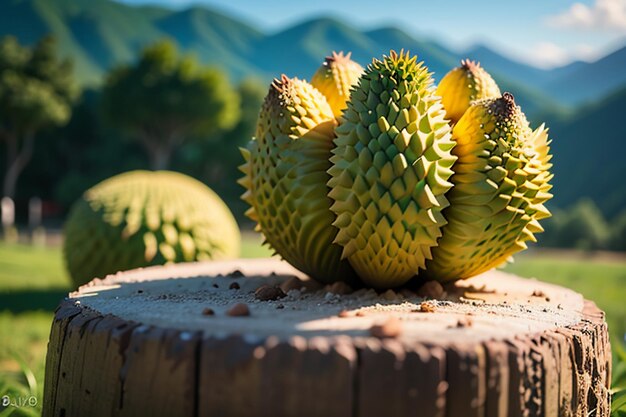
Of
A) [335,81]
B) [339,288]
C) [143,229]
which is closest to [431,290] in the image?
[339,288]

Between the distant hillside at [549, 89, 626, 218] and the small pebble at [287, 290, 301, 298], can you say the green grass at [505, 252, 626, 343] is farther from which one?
the distant hillside at [549, 89, 626, 218]

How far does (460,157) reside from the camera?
2.25 m

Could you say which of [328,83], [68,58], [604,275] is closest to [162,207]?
[328,83]

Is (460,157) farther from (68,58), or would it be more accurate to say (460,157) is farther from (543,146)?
(68,58)

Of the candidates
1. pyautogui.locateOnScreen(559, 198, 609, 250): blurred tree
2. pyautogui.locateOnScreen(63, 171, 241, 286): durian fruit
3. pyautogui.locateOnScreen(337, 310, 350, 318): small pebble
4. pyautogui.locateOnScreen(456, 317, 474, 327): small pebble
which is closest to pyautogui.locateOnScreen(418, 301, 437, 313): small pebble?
pyautogui.locateOnScreen(456, 317, 474, 327): small pebble

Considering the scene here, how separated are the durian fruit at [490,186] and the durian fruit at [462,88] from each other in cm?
17

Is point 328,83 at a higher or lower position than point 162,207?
higher

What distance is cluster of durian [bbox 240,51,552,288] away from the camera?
2.09 meters

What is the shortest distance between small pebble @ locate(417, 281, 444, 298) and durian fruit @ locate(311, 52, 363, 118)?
0.78 meters

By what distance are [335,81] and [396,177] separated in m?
0.69

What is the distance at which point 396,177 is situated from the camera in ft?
6.80

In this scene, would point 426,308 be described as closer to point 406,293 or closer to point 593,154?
point 406,293

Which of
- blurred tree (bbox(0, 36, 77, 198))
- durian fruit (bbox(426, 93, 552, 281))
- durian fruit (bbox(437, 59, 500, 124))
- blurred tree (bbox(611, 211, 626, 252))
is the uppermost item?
blurred tree (bbox(0, 36, 77, 198))

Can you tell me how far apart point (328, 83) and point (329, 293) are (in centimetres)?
90
